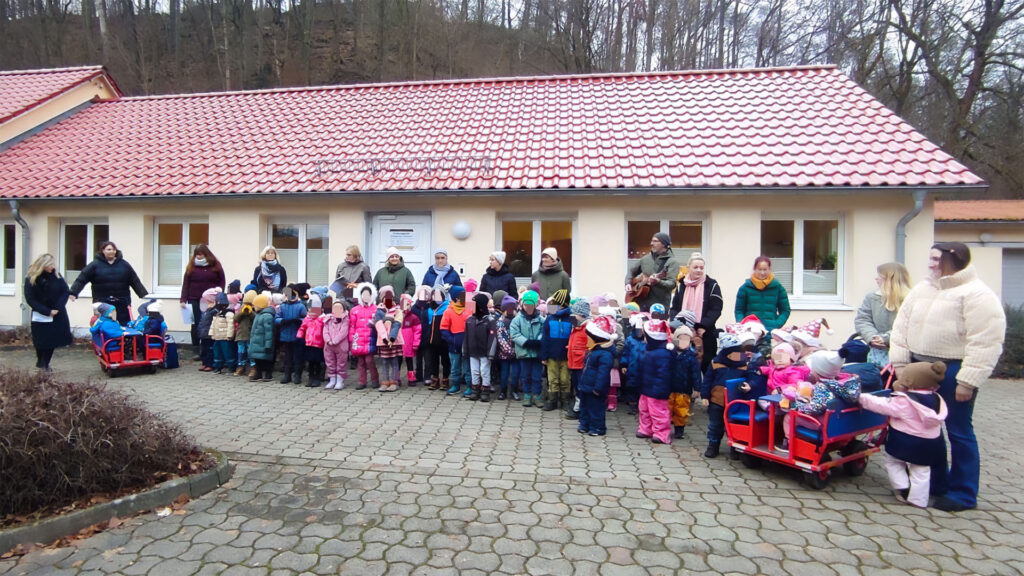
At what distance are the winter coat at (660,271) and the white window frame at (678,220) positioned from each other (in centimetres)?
230

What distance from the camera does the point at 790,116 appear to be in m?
11.1

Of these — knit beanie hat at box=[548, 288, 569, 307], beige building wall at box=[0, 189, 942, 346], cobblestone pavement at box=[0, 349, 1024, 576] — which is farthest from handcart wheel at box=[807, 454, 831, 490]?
beige building wall at box=[0, 189, 942, 346]

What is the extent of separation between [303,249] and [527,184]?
4.56 meters

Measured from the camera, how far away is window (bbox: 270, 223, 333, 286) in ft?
36.3

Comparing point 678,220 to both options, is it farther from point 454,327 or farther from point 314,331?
point 314,331

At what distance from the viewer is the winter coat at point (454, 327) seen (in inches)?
291

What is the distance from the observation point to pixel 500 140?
11297 mm

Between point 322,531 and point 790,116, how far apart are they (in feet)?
35.6

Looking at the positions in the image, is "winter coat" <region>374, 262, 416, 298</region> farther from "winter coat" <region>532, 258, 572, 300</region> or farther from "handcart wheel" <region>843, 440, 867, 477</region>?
"handcart wheel" <region>843, 440, 867, 477</region>

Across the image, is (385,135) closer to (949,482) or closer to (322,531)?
(322,531)

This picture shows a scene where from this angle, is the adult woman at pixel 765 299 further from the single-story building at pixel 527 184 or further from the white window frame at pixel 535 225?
the white window frame at pixel 535 225

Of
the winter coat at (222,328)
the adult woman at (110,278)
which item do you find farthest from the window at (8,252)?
the winter coat at (222,328)

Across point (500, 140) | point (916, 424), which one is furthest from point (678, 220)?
point (916, 424)

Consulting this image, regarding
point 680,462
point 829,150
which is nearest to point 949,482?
point 680,462
